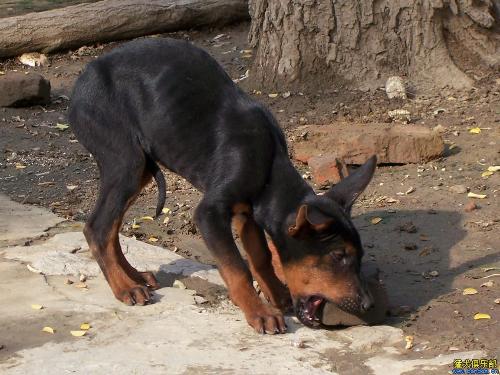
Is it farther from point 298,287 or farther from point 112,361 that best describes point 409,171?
point 112,361

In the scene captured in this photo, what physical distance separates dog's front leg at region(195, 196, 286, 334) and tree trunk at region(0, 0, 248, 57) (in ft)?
23.8

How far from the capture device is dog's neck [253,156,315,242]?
607cm

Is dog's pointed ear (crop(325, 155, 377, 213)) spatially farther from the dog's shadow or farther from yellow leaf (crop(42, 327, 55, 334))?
yellow leaf (crop(42, 327, 55, 334))

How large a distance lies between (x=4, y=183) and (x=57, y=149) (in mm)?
1054

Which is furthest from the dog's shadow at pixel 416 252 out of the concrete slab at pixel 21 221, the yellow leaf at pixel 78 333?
the concrete slab at pixel 21 221

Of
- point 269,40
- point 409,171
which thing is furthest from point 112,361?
point 269,40

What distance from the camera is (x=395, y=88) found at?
10219 mm

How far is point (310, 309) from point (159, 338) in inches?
35.9

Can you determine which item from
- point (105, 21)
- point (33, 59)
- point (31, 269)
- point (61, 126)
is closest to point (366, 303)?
point (31, 269)

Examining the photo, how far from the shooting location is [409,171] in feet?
28.4

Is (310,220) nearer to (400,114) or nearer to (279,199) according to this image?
(279,199)

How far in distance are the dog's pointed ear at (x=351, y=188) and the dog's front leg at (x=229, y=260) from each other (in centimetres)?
67

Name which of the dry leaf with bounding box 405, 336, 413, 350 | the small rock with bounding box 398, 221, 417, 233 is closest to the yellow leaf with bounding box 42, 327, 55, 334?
the dry leaf with bounding box 405, 336, 413, 350

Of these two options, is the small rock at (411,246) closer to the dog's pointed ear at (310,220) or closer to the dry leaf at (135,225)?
the dog's pointed ear at (310,220)
